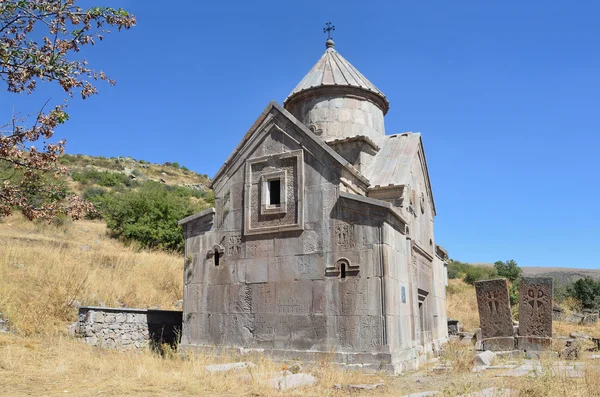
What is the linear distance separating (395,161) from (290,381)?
622cm

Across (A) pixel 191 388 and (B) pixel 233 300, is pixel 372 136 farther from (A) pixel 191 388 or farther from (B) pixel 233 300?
(A) pixel 191 388

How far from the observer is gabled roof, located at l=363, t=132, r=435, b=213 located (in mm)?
10219

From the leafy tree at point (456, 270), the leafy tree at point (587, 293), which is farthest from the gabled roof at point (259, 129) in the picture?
the leafy tree at point (456, 270)

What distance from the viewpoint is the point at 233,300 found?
9.27 m

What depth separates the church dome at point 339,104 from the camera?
12.0 metres

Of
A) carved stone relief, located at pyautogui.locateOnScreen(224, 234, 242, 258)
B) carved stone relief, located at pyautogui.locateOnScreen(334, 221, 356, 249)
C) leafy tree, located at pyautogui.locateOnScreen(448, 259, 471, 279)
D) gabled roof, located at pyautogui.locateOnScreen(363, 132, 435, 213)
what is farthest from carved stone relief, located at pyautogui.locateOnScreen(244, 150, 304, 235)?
leafy tree, located at pyautogui.locateOnScreen(448, 259, 471, 279)

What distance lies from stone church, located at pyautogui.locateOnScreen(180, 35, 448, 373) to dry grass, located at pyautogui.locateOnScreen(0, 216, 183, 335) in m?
3.15

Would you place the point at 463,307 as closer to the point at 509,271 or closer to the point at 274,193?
the point at 509,271

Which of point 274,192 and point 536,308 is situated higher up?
point 274,192

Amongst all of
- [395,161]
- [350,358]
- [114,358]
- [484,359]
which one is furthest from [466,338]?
[114,358]

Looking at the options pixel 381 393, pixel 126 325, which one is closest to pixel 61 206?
pixel 381 393

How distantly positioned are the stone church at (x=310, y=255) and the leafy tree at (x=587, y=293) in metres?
16.4

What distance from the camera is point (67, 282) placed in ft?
37.5

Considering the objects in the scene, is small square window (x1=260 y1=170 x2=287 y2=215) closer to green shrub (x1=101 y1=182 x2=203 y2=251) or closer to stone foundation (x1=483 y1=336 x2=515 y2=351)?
stone foundation (x1=483 y1=336 x2=515 y2=351)
